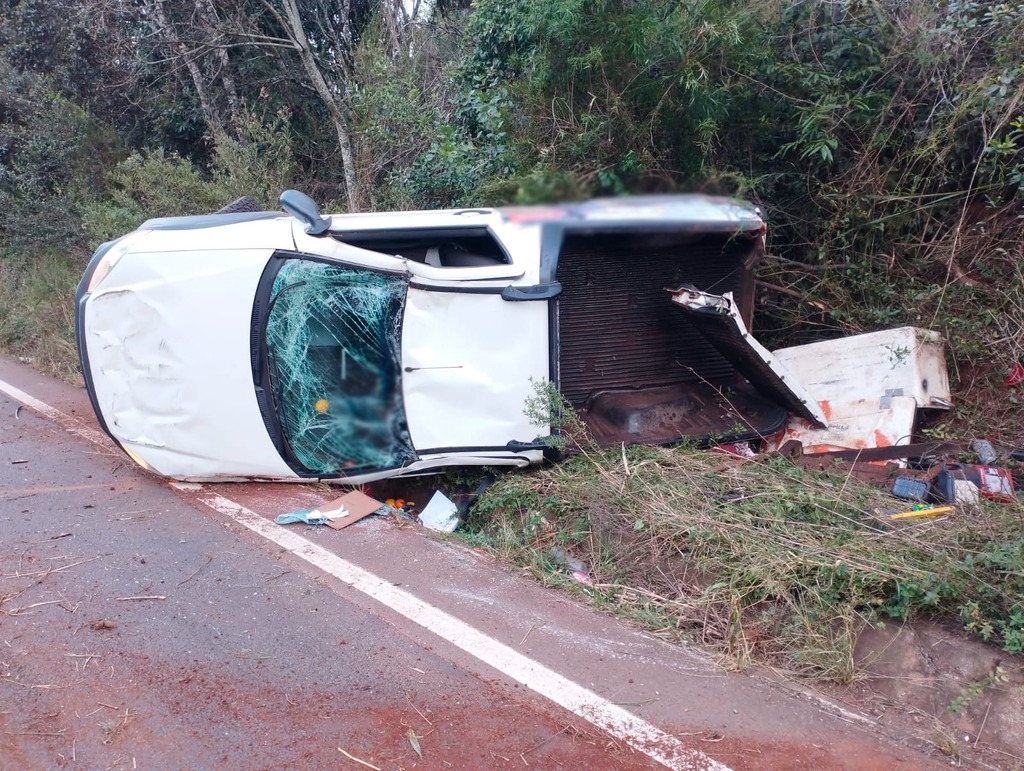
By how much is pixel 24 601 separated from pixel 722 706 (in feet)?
9.76

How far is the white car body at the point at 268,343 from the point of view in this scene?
400cm

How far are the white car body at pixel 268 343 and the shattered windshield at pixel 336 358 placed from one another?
0.02 meters

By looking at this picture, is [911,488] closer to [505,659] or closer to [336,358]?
[505,659]

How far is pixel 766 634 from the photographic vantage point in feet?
9.72

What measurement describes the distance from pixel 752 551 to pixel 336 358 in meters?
2.36

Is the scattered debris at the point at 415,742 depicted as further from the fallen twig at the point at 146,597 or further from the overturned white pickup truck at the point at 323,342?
the overturned white pickup truck at the point at 323,342

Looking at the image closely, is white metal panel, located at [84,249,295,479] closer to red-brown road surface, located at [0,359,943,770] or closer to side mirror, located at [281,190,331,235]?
side mirror, located at [281,190,331,235]

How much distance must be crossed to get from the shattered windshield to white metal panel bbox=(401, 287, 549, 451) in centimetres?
9

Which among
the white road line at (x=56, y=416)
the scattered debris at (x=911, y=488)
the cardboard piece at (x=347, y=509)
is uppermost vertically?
the scattered debris at (x=911, y=488)

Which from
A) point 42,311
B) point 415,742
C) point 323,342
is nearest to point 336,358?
point 323,342

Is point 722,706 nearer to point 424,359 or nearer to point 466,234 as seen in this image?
point 424,359

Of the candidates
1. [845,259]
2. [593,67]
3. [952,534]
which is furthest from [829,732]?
[845,259]

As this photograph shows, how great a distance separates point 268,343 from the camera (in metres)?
3.99

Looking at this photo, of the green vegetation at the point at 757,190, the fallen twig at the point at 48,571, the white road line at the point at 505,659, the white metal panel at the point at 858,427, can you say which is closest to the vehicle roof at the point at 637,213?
the green vegetation at the point at 757,190
